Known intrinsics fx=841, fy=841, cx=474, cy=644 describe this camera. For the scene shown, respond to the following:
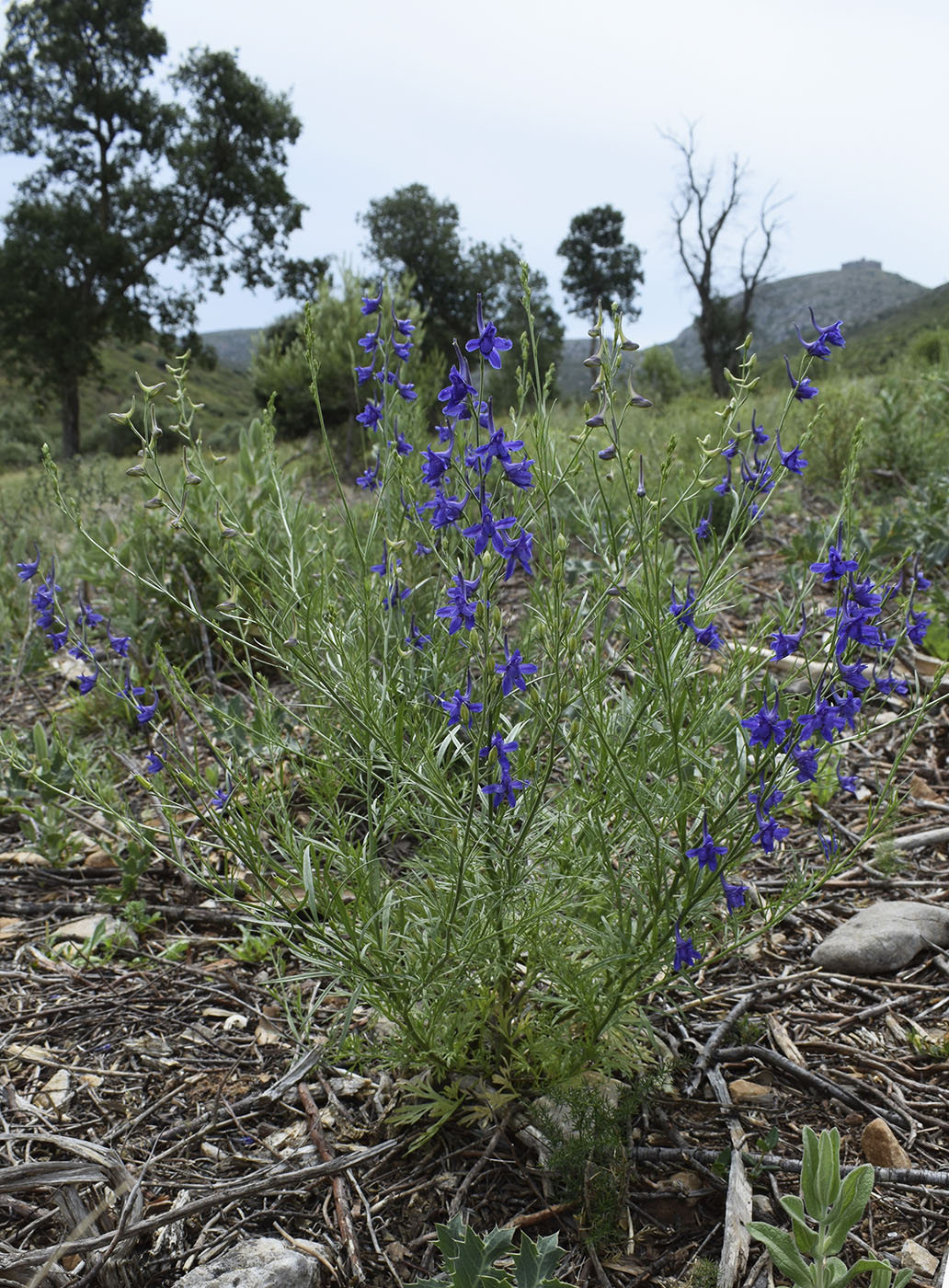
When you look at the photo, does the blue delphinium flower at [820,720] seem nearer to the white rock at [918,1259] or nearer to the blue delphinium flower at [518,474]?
the blue delphinium flower at [518,474]

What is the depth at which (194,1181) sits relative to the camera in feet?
5.54

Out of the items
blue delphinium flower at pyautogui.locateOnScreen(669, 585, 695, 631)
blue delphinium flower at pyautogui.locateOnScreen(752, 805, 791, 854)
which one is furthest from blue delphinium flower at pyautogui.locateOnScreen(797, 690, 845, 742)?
blue delphinium flower at pyautogui.locateOnScreen(669, 585, 695, 631)

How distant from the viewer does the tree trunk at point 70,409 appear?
26.6 m

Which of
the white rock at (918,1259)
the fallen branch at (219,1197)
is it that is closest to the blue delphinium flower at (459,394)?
the fallen branch at (219,1197)

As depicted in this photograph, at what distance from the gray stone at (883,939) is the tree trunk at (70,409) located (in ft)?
93.2

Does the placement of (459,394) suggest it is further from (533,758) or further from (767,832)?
(767,832)

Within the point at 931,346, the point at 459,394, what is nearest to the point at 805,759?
the point at 459,394

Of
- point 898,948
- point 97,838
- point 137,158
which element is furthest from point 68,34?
point 898,948

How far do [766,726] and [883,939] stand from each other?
4.01ft

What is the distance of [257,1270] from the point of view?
1413 millimetres

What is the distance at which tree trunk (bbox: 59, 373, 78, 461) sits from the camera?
26578 millimetres

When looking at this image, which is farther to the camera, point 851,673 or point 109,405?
point 109,405

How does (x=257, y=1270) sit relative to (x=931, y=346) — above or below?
below

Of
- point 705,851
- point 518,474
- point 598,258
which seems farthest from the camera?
point 598,258
